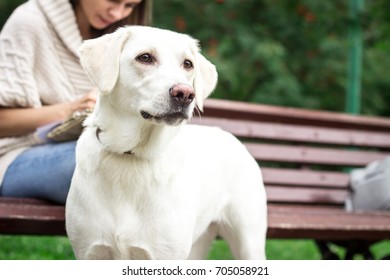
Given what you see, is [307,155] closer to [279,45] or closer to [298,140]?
[298,140]

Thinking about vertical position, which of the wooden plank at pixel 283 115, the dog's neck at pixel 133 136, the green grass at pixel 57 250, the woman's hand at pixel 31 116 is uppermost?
the dog's neck at pixel 133 136

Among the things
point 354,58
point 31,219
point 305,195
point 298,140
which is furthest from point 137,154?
point 354,58

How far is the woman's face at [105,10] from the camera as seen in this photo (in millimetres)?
3582

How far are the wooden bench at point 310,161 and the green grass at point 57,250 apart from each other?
26.1 inches

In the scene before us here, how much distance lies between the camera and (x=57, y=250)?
502 centimetres

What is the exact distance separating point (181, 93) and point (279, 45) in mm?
5672

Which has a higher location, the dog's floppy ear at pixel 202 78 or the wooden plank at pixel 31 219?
the dog's floppy ear at pixel 202 78

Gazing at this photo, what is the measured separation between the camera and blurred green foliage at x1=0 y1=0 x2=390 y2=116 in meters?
7.84

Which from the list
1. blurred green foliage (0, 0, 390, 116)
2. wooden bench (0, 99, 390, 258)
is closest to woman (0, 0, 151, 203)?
wooden bench (0, 99, 390, 258)

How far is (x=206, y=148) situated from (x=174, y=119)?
1.96 feet

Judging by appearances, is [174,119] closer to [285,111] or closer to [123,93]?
[123,93]

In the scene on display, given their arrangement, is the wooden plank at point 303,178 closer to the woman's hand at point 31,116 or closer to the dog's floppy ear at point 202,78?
the woman's hand at point 31,116

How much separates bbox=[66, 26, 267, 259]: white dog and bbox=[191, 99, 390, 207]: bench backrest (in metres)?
1.85

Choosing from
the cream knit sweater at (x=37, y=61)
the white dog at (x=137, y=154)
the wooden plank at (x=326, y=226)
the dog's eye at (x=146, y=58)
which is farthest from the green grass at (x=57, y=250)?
the dog's eye at (x=146, y=58)
